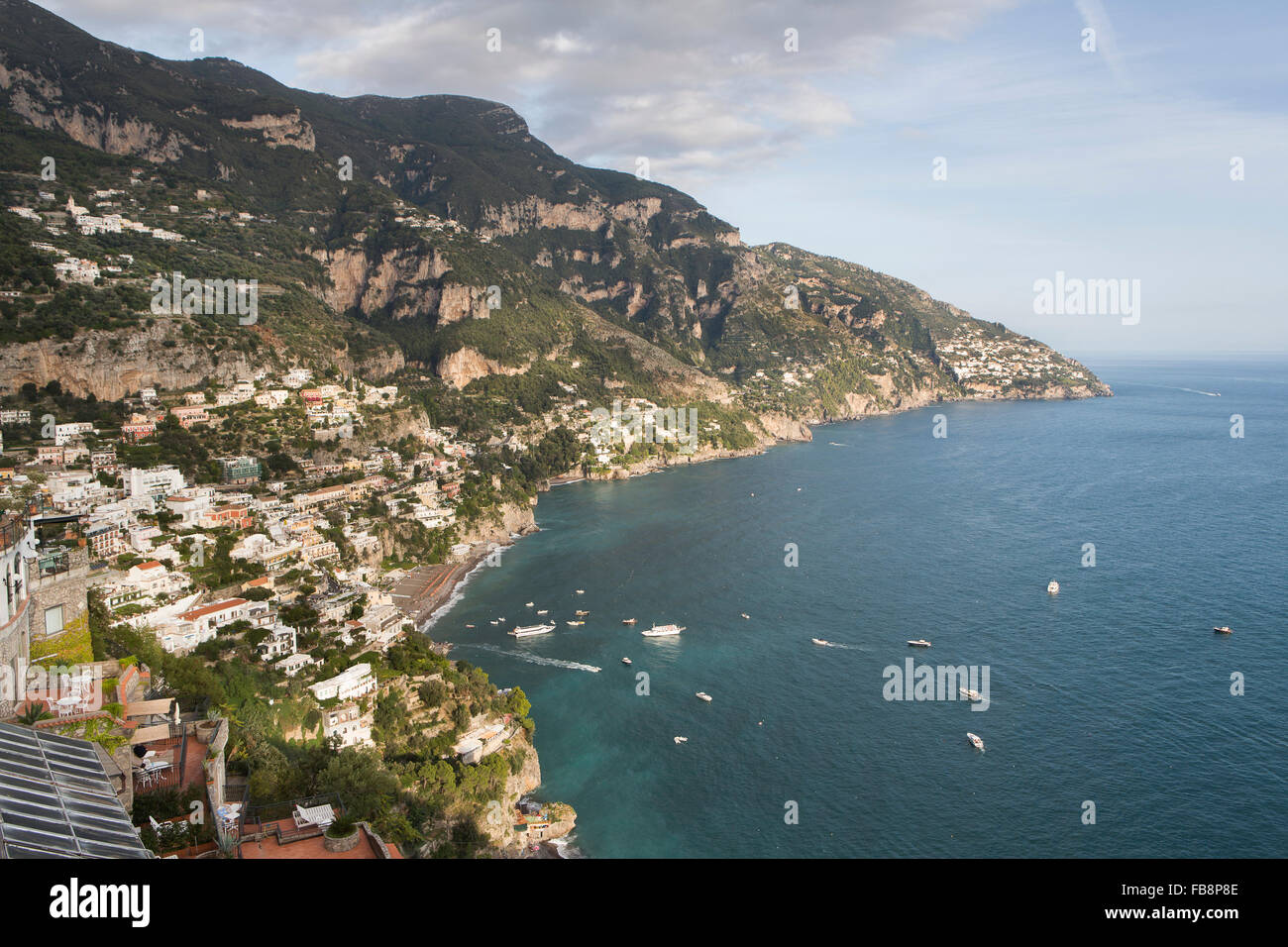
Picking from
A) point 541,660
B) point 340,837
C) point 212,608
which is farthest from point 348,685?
point 340,837

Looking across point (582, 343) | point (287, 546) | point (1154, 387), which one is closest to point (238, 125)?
point (582, 343)

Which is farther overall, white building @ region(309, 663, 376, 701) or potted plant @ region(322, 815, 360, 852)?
white building @ region(309, 663, 376, 701)

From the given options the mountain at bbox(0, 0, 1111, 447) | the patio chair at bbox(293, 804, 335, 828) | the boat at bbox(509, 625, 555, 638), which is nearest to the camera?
the patio chair at bbox(293, 804, 335, 828)

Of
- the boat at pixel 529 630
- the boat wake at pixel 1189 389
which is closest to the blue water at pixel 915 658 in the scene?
the boat at pixel 529 630

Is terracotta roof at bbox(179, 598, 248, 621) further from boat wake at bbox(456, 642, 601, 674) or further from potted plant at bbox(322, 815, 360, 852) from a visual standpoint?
potted plant at bbox(322, 815, 360, 852)

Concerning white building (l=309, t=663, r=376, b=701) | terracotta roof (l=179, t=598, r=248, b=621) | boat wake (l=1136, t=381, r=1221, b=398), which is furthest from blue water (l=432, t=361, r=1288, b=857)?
boat wake (l=1136, t=381, r=1221, b=398)

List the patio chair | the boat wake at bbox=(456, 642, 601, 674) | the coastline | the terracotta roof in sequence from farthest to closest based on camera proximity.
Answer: the coastline < the boat wake at bbox=(456, 642, 601, 674) < the terracotta roof < the patio chair
